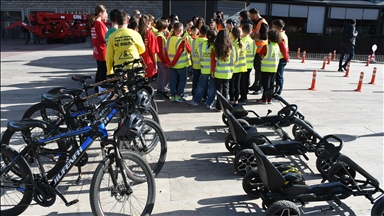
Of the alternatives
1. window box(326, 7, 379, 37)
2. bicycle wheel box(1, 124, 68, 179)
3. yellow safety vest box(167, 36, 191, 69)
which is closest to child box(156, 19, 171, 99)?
yellow safety vest box(167, 36, 191, 69)

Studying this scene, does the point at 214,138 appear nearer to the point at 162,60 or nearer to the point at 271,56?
the point at 271,56

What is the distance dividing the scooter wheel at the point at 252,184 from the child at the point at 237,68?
376cm

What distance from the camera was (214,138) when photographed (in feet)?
19.1

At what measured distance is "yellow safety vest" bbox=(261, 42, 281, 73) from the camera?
7.60 metres

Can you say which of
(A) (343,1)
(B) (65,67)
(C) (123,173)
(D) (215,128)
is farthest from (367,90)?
(A) (343,1)

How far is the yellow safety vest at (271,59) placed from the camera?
299 inches

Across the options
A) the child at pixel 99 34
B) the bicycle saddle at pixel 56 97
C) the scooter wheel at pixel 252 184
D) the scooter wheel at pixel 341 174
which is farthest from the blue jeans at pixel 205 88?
the scooter wheel at pixel 341 174

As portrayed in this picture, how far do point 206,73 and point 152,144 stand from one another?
10.9ft

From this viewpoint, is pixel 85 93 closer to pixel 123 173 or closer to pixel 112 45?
pixel 112 45

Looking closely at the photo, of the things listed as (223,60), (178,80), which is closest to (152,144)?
(223,60)

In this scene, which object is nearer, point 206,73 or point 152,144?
point 152,144

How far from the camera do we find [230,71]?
6.94 m

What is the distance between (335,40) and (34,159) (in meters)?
21.9

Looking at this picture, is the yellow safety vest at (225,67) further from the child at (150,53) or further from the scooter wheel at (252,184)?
the scooter wheel at (252,184)
